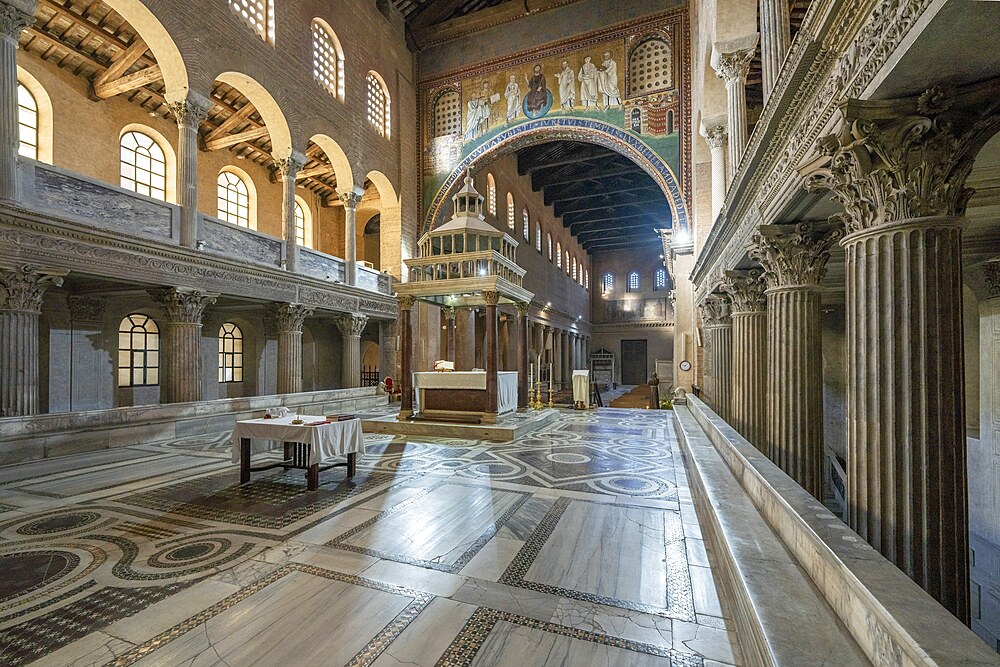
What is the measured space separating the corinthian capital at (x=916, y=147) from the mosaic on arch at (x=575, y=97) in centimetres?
1313

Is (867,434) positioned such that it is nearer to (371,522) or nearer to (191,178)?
(371,522)

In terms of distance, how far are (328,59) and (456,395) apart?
11607mm

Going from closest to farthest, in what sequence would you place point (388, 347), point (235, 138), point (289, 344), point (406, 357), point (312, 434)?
point (312, 434), point (406, 357), point (289, 344), point (235, 138), point (388, 347)

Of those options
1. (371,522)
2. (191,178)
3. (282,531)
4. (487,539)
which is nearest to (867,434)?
(487,539)

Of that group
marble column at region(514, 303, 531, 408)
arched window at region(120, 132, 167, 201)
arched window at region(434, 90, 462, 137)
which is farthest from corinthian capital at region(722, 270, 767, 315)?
arched window at region(434, 90, 462, 137)

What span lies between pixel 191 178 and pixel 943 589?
12.5 m

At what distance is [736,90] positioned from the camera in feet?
24.4

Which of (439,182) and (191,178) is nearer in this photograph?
(191,178)

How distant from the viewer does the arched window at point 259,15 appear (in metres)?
11.2

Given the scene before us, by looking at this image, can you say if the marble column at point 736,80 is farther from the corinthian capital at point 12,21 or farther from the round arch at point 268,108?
the corinthian capital at point 12,21

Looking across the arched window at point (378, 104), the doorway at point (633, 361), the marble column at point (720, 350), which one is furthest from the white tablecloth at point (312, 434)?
the doorway at point (633, 361)

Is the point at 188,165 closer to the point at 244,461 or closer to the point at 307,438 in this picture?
the point at 244,461

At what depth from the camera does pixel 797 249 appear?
14.9 ft

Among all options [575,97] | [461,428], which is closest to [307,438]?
[461,428]
